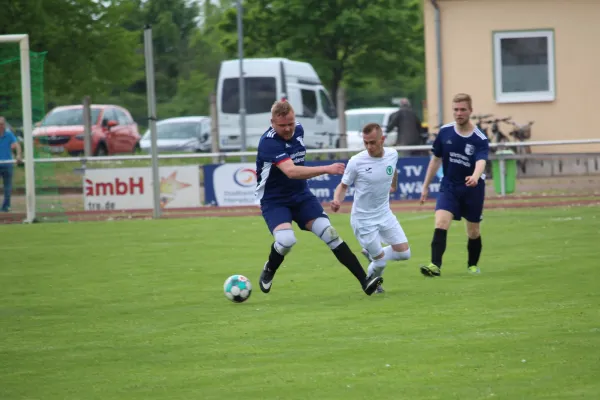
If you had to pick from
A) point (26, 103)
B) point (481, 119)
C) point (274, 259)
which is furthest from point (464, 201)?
point (481, 119)

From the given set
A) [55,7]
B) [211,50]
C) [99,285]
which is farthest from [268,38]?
[99,285]

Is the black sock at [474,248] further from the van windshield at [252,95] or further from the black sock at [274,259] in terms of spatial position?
the van windshield at [252,95]

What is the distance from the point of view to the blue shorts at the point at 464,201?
1286cm

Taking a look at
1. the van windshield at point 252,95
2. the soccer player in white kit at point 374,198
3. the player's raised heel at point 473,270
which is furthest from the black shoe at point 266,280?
the van windshield at point 252,95

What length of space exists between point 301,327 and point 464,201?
3.90m

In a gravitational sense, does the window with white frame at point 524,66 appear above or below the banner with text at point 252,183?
above

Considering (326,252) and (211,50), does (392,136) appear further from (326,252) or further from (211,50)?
(211,50)

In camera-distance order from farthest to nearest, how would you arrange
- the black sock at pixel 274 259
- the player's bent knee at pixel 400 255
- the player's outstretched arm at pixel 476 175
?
the player's outstretched arm at pixel 476 175, the player's bent knee at pixel 400 255, the black sock at pixel 274 259

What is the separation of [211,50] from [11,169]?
145 ft

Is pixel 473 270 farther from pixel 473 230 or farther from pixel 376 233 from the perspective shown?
pixel 376 233

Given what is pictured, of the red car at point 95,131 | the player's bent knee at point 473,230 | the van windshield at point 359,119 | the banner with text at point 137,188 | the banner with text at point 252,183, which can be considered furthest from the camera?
the van windshield at point 359,119

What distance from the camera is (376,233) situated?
38.6 feet

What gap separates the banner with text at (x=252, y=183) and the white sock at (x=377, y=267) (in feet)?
40.1

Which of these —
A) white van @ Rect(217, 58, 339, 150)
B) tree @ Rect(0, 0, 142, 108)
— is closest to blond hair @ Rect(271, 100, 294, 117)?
tree @ Rect(0, 0, 142, 108)
